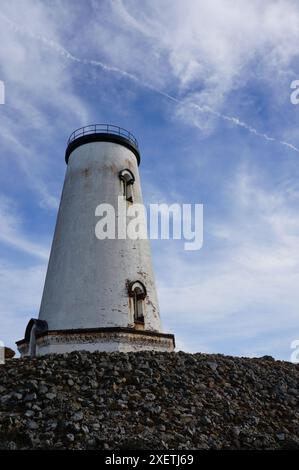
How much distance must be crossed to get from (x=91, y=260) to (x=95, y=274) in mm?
667

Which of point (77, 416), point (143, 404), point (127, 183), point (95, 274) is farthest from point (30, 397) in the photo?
point (127, 183)

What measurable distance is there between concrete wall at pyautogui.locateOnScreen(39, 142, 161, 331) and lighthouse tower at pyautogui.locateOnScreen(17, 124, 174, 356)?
4 centimetres

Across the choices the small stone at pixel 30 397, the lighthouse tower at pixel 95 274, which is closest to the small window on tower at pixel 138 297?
the lighthouse tower at pixel 95 274

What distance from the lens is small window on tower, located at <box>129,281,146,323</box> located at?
687 inches

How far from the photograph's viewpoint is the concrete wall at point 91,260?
16719 mm

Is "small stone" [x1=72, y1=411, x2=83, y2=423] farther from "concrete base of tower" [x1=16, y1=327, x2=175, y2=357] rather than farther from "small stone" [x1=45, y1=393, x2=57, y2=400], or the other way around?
"concrete base of tower" [x1=16, y1=327, x2=175, y2=357]

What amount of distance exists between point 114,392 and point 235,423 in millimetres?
3071

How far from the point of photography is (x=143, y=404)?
10.0 metres

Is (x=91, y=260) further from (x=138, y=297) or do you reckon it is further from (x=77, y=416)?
(x=77, y=416)

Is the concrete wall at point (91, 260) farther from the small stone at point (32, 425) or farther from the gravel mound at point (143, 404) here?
the small stone at point (32, 425)

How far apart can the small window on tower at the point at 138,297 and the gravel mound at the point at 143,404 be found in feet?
13.7

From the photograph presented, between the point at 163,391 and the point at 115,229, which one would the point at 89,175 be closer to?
the point at 115,229
